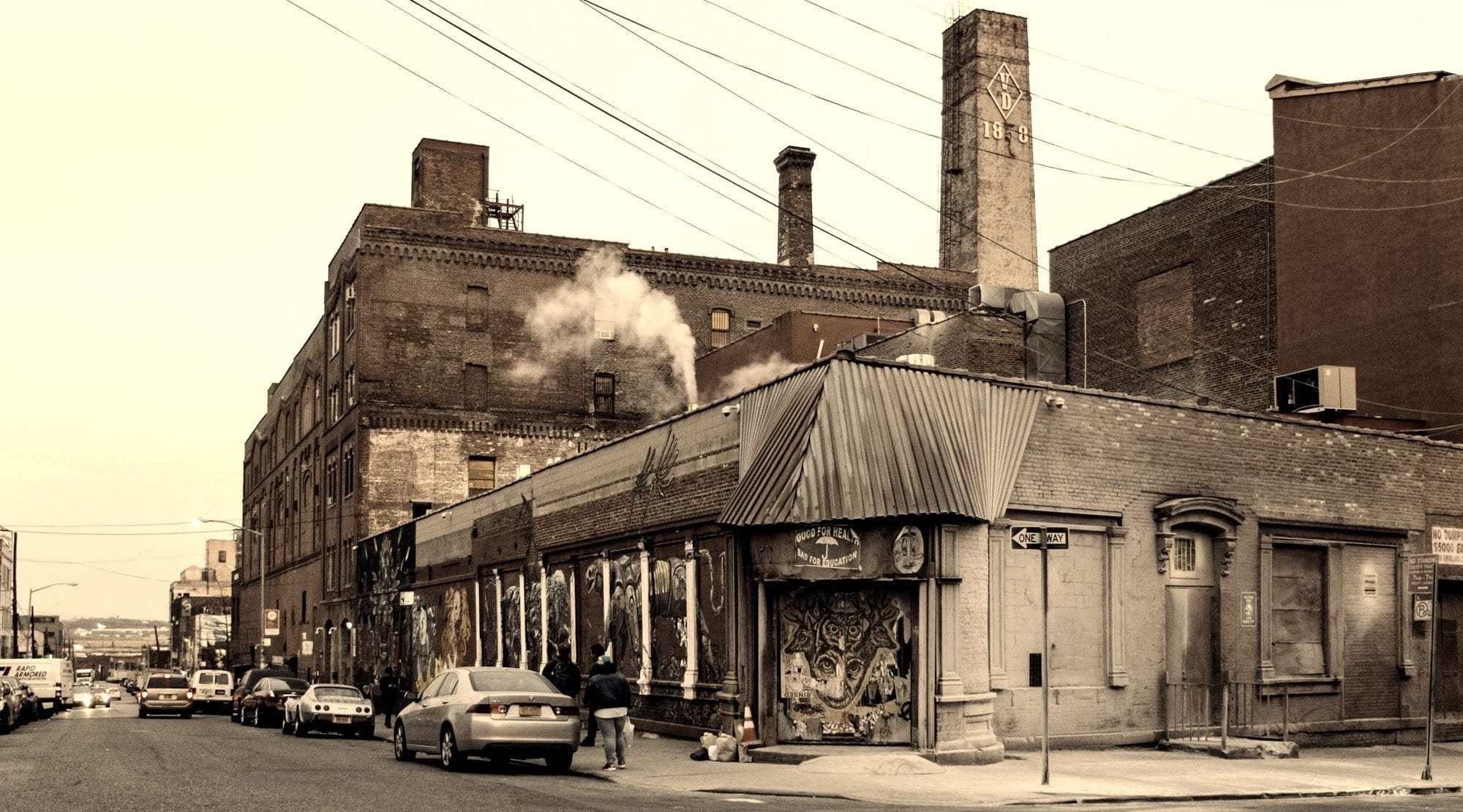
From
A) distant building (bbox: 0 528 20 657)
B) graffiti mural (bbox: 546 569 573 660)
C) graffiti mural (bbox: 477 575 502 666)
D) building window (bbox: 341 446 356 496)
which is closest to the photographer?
graffiti mural (bbox: 546 569 573 660)

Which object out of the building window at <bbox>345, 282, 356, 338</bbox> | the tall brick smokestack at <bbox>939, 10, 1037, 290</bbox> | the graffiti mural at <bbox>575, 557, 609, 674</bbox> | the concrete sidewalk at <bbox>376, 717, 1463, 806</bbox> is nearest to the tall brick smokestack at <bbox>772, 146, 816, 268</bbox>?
the tall brick smokestack at <bbox>939, 10, 1037, 290</bbox>

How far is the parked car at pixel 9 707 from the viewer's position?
3425cm

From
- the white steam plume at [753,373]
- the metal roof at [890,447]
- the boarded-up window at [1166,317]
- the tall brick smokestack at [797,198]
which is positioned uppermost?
the tall brick smokestack at [797,198]

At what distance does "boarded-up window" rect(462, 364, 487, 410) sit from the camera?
56750 mm

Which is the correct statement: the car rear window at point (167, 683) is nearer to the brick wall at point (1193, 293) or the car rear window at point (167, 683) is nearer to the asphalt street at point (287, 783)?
the asphalt street at point (287, 783)

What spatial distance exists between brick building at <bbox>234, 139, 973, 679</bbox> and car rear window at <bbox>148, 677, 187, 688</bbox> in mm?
9498

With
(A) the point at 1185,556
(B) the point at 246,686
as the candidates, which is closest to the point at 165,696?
(B) the point at 246,686

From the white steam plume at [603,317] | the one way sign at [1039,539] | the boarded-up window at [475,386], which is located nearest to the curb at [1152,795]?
the one way sign at [1039,539]

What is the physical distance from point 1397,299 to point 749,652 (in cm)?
1869

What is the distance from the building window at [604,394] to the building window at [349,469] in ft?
30.9

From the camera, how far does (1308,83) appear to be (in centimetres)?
3644

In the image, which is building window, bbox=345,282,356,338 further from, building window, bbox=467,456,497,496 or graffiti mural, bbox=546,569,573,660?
graffiti mural, bbox=546,569,573,660

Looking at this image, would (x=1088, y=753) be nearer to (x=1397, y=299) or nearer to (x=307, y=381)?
(x=1397, y=299)

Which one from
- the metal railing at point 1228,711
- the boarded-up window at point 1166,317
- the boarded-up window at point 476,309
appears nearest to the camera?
the metal railing at point 1228,711
